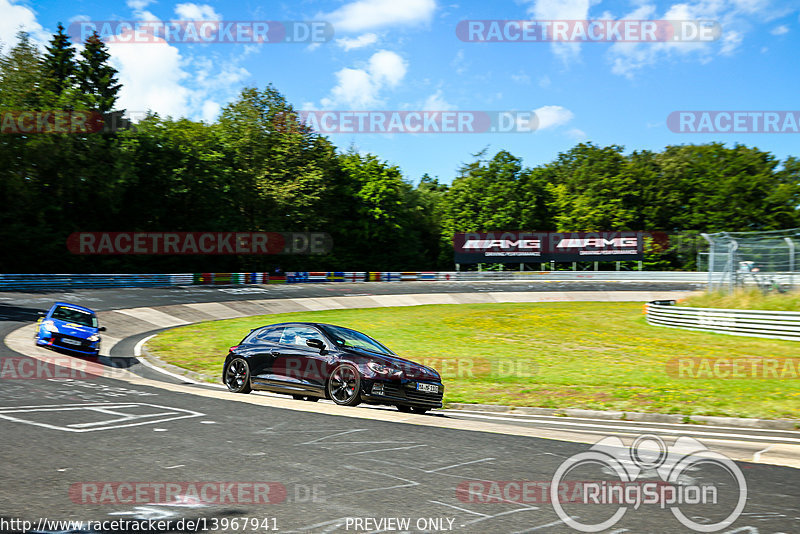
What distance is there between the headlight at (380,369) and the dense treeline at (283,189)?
46.1m

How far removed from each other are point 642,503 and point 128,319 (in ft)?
92.6

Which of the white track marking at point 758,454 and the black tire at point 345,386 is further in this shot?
the black tire at point 345,386

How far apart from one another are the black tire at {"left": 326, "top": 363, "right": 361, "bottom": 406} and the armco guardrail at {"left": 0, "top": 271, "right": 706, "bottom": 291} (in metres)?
34.2

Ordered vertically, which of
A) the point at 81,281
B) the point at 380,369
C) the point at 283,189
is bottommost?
the point at 380,369

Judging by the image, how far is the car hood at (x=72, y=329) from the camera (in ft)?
63.6

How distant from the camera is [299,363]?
1213 centimetres

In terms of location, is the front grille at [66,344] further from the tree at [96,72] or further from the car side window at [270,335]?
the tree at [96,72]

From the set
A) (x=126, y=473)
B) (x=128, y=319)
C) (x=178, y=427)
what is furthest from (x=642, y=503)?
(x=128, y=319)

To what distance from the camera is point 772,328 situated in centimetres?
2380

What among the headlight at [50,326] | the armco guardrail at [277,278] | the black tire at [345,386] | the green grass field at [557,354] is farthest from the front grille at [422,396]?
the armco guardrail at [277,278]

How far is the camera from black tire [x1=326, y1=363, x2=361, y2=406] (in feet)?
36.6

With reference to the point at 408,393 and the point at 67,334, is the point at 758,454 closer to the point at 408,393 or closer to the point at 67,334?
the point at 408,393

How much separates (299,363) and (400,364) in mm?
2008

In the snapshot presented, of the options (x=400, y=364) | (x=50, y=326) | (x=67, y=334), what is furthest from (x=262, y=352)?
(x=50, y=326)
